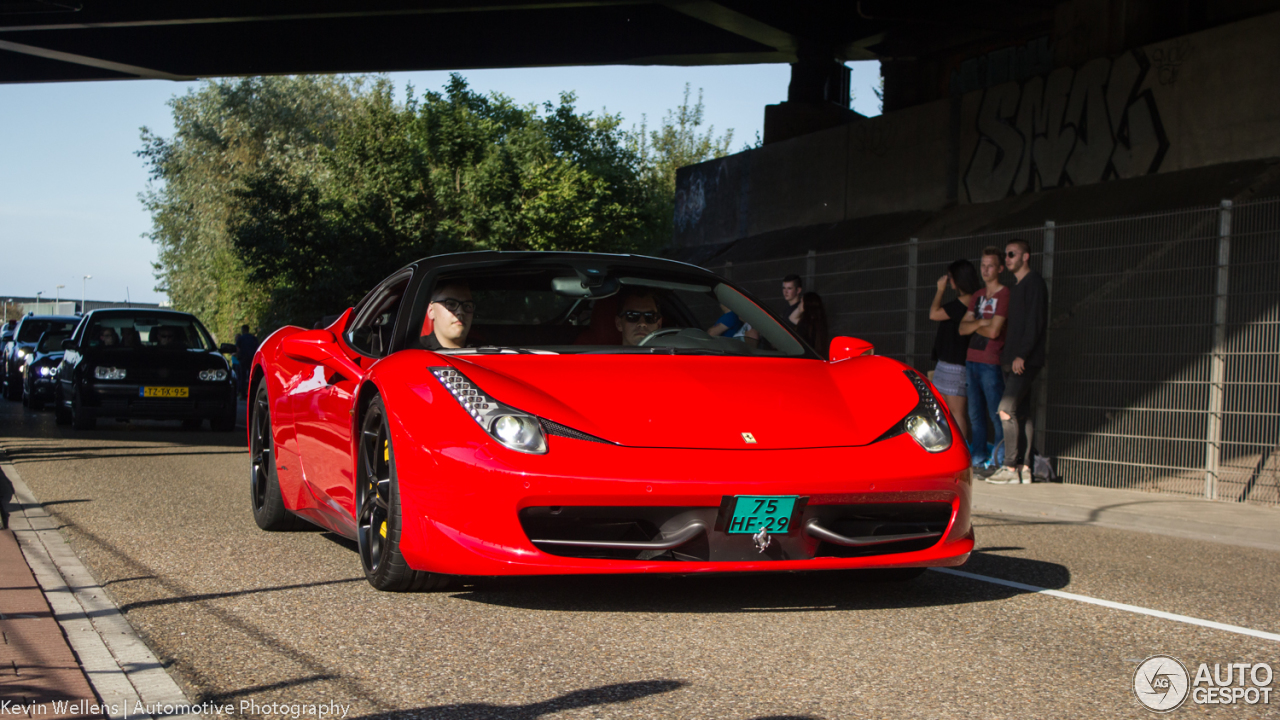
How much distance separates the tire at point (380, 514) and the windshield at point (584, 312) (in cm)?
46

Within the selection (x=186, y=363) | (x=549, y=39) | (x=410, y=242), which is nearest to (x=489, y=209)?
(x=410, y=242)

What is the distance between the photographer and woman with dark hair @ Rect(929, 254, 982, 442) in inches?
441

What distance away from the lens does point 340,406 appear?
18.6ft

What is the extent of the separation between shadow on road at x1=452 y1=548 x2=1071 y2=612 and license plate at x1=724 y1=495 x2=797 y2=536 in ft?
1.52

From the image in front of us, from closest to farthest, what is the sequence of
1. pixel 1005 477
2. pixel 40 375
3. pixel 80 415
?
1. pixel 1005 477
2. pixel 80 415
3. pixel 40 375

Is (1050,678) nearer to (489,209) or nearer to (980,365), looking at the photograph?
(980,365)

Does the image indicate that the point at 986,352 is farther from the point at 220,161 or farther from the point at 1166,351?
the point at 220,161

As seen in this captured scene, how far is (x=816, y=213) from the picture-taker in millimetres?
23625

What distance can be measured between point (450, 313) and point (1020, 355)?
605cm

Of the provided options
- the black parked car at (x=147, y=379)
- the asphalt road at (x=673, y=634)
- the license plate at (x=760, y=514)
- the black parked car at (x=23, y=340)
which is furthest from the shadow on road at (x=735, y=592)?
the black parked car at (x=23, y=340)

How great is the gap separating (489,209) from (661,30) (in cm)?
1119

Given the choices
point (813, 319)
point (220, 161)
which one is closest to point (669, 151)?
point (220, 161)

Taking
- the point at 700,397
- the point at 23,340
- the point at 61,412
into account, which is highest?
the point at 700,397

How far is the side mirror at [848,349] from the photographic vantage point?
5.52 metres
